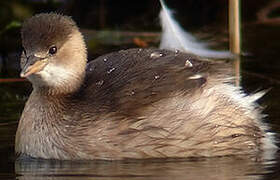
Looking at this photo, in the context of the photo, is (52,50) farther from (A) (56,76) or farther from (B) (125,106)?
(B) (125,106)

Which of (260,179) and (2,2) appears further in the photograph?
(2,2)

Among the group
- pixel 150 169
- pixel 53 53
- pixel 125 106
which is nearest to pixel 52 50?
pixel 53 53

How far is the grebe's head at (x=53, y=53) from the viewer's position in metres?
7.10

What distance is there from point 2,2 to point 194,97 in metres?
5.21

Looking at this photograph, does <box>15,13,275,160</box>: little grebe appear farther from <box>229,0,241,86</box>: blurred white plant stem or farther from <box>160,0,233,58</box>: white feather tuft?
<box>229,0,241,86</box>: blurred white plant stem

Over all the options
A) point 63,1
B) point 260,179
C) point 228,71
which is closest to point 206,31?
point 63,1

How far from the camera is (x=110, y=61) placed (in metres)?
7.52

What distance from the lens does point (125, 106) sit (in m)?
6.99

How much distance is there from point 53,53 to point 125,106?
719mm

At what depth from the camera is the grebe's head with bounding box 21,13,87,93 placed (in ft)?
23.3

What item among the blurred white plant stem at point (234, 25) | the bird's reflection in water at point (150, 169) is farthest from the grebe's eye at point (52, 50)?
Answer: the blurred white plant stem at point (234, 25)

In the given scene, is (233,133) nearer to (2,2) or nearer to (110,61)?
(110,61)

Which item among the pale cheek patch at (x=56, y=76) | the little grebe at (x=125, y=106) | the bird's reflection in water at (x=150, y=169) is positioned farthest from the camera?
the pale cheek patch at (x=56, y=76)

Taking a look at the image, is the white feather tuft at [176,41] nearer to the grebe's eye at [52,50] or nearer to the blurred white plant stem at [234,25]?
the blurred white plant stem at [234,25]
